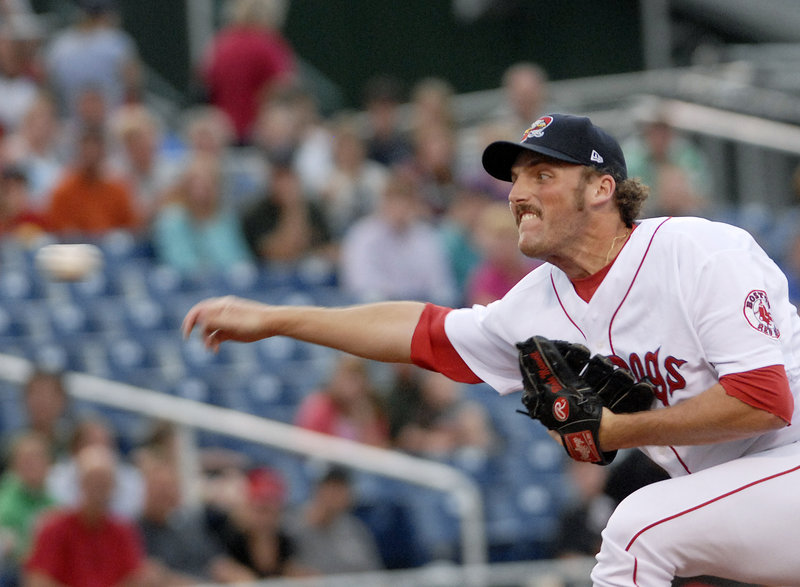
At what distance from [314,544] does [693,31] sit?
933cm

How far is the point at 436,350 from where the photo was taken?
13.3ft

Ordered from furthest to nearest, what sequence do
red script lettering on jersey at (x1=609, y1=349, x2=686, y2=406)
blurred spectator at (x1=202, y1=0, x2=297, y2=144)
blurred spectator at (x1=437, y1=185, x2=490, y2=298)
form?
blurred spectator at (x1=202, y1=0, x2=297, y2=144), blurred spectator at (x1=437, y1=185, x2=490, y2=298), red script lettering on jersey at (x1=609, y1=349, x2=686, y2=406)

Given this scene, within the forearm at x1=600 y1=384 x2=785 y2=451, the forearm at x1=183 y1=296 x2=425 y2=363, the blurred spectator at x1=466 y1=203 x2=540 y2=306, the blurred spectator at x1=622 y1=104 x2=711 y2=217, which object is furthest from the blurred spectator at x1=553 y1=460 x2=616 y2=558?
the forearm at x1=600 y1=384 x2=785 y2=451

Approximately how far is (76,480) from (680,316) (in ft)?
12.5

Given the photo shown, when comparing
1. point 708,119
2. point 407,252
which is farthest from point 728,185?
point 407,252

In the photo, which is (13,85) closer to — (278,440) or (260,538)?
(278,440)

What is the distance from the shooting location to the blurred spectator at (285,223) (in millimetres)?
8867

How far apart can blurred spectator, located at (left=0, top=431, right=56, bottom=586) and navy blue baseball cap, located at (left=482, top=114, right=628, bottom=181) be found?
3.58m

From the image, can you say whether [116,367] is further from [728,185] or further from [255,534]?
[728,185]

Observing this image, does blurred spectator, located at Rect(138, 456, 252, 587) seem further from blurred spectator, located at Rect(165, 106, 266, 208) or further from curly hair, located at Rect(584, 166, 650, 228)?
curly hair, located at Rect(584, 166, 650, 228)

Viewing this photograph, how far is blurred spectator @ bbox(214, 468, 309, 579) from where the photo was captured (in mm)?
6785

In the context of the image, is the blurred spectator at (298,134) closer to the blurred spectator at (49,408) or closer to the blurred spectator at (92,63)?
the blurred spectator at (92,63)

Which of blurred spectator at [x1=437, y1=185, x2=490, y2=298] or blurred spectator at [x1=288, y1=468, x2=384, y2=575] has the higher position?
blurred spectator at [x1=437, y1=185, x2=490, y2=298]

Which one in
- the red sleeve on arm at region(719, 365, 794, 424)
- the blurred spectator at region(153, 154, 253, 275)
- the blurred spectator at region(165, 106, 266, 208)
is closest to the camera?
the red sleeve on arm at region(719, 365, 794, 424)
